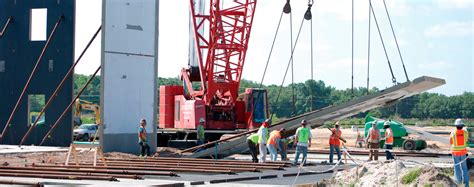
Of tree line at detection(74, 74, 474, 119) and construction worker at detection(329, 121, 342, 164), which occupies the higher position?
tree line at detection(74, 74, 474, 119)

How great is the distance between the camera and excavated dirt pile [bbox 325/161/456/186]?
18247 millimetres

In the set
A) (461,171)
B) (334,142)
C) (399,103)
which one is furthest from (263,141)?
(399,103)

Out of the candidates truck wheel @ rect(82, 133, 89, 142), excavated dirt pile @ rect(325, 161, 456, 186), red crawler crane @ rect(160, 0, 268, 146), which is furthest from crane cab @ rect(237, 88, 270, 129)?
excavated dirt pile @ rect(325, 161, 456, 186)

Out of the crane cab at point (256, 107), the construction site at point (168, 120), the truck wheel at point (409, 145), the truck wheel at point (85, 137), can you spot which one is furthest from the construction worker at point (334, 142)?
the truck wheel at point (85, 137)

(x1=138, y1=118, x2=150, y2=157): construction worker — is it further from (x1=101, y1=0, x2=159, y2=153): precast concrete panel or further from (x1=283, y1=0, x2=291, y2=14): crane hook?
(x1=283, y1=0, x2=291, y2=14): crane hook

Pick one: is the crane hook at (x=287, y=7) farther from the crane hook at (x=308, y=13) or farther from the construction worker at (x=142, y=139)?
the construction worker at (x=142, y=139)

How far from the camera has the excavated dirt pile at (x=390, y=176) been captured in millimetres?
18247

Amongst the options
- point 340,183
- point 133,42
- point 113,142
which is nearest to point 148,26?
point 133,42

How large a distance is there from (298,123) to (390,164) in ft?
44.8

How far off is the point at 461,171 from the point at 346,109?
11.3 metres

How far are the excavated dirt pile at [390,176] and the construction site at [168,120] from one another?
3 centimetres

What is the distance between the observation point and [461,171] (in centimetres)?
2053

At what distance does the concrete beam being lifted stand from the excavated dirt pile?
9.41 meters

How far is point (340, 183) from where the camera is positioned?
19.5 meters
